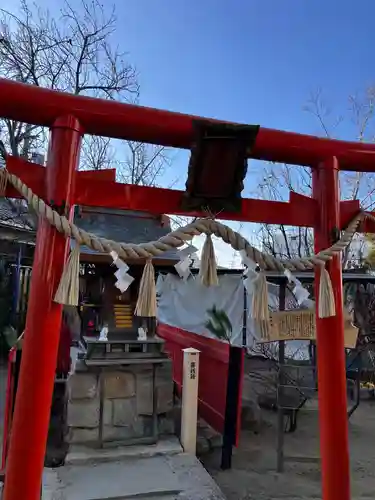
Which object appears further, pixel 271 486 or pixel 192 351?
pixel 192 351

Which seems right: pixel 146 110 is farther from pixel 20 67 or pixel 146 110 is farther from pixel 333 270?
pixel 20 67

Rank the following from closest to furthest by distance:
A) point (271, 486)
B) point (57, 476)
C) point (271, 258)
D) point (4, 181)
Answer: point (4, 181) < point (271, 258) < point (57, 476) < point (271, 486)

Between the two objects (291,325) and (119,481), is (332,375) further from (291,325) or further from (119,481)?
(119,481)

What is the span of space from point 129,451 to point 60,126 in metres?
3.72

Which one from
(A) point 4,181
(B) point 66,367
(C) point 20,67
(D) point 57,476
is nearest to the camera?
(A) point 4,181

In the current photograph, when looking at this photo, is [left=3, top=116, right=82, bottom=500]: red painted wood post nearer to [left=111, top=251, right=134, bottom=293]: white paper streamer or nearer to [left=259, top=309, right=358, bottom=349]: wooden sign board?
[left=111, top=251, right=134, bottom=293]: white paper streamer

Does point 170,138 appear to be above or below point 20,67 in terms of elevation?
below

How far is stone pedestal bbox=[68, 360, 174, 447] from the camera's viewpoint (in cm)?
432

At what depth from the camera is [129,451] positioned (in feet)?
13.8

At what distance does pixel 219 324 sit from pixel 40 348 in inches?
227

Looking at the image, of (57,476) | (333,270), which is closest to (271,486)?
(57,476)

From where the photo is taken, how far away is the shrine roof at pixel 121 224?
15.8ft

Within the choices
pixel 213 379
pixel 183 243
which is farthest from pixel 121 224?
pixel 183 243

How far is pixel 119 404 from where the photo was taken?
448 centimetres
